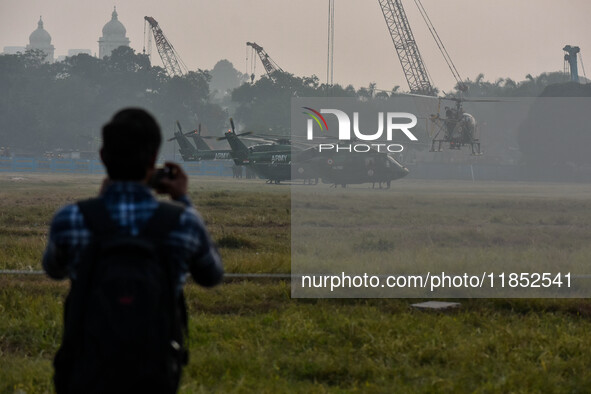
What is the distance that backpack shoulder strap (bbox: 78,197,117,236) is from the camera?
3.41 metres

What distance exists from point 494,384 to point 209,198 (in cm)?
2921

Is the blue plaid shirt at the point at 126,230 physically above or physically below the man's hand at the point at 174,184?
below

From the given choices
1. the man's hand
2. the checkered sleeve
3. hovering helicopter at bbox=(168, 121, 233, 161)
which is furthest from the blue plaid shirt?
hovering helicopter at bbox=(168, 121, 233, 161)

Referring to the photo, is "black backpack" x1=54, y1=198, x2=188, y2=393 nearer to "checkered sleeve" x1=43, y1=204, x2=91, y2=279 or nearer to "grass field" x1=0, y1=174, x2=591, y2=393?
"checkered sleeve" x1=43, y1=204, x2=91, y2=279

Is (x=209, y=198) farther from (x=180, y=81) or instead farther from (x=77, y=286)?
(x=180, y=81)

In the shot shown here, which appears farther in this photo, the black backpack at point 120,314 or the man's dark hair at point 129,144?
the man's dark hair at point 129,144

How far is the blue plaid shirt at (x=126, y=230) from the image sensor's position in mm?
3428

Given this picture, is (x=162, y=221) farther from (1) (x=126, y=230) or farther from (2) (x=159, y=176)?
(2) (x=159, y=176)

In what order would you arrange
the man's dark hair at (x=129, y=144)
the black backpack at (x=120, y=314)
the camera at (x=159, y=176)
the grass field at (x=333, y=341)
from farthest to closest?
the grass field at (x=333, y=341) < the camera at (x=159, y=176) < the man's dark hair at (x=129, y=144) < the black backpack at (x=120, y=314)

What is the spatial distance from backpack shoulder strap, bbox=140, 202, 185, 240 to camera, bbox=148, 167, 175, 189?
5.9 inches

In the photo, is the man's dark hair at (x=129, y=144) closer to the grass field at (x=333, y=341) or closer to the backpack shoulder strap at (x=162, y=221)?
the backpack shoulder strap at (x=162, y=221)

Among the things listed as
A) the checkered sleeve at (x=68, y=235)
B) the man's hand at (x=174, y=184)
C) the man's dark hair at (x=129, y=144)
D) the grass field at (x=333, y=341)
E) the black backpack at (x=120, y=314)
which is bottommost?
the grass field at (x=333, y=341)

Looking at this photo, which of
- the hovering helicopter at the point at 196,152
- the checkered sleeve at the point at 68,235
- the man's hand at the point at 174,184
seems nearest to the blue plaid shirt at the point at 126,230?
the checkered sleeve at the point at 68,235

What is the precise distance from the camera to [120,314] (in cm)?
327
